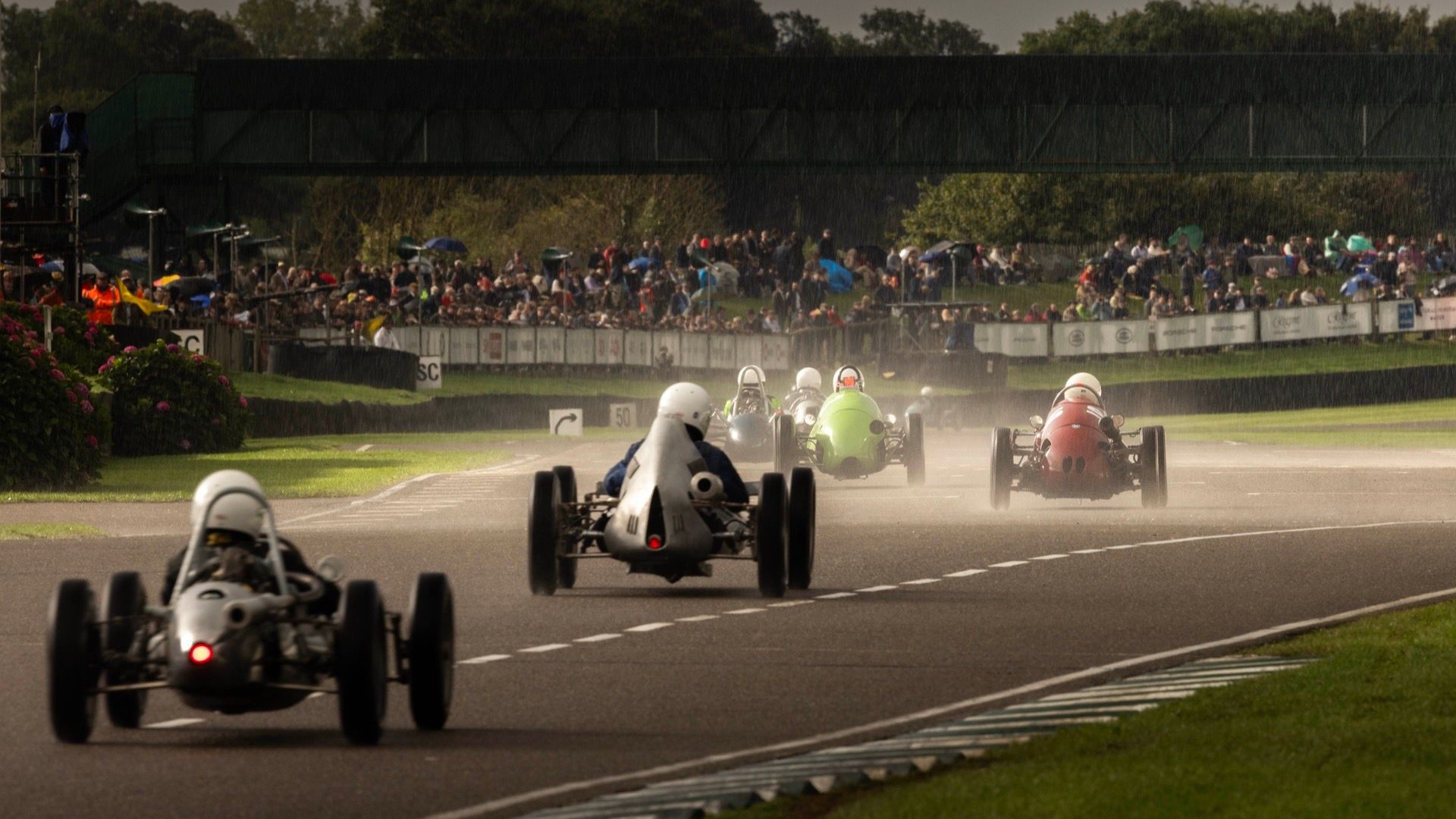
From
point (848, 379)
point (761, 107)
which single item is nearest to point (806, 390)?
point (848, 379)

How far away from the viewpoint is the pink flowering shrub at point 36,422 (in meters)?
29.5

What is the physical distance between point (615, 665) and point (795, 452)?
16938 millimetres

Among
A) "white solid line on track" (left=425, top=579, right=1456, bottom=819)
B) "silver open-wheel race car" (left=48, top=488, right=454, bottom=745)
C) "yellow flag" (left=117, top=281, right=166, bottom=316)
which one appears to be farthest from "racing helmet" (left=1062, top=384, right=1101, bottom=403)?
"yellow flag" (left=117, top=281, right=166, bottom=316)

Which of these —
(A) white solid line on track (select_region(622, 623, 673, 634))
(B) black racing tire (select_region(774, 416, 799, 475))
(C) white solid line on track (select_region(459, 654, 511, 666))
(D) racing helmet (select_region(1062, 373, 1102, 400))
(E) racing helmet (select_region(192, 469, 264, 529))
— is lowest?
(C) white solid line on track (select_region(459, 654, 511, 666))

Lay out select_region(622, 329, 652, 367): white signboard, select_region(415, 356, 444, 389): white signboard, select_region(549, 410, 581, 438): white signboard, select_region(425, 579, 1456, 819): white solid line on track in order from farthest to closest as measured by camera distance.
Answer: select_region(622, 329, 652, 367): white signboard
select_region(415, 356, 444, 389): white signboard
select_region(549, 410, 581, 438): white signboard
select_region(425, 579, 1456, 819): white solid line on track

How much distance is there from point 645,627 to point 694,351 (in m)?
43.7

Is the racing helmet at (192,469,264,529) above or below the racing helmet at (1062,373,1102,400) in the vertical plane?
below

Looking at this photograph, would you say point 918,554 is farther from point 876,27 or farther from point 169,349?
point 876,27

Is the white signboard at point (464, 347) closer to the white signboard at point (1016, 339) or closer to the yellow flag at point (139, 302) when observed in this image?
the white signboard at point (1016, 339)

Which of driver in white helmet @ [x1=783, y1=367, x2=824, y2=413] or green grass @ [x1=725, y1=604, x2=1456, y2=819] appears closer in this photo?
green grass @ [x1=725, y1=604, x2=1456, y2=819]

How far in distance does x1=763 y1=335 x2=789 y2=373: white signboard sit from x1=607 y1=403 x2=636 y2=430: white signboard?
624 centimetres

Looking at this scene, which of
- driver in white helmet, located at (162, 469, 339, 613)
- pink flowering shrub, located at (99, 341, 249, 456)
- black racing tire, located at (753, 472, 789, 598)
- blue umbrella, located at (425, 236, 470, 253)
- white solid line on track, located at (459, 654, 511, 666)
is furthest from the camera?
blue umbrella, located at (425, 236, 470, 253)

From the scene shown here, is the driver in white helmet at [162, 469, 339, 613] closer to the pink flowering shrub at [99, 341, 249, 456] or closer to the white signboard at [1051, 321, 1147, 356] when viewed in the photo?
the pink flowering shrub at [99, 341, 249, 456]

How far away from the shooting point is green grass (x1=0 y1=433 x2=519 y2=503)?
2955 cm
